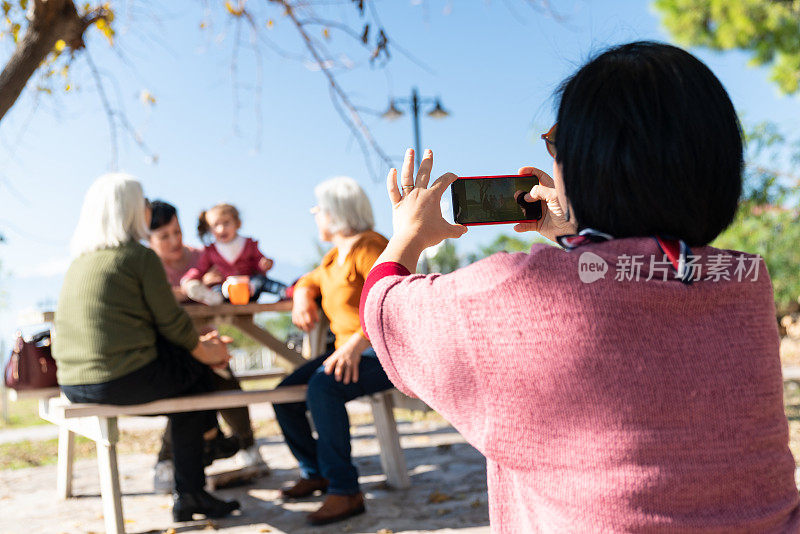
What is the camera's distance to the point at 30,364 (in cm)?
380

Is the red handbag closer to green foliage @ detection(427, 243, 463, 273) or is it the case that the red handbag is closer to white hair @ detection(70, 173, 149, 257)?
white hair @ detection(70, 173, 149, 257)

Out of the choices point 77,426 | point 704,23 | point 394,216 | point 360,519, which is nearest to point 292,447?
point 360,519

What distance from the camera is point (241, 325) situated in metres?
4.60

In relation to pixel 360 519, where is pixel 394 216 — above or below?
above

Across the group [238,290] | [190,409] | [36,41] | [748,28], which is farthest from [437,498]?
[748,28]

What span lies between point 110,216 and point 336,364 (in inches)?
47.3

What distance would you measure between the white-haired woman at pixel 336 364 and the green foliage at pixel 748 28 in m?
8.29

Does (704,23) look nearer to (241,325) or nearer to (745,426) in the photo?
(241,325)

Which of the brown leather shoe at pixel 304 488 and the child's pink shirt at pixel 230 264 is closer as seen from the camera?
the brown leather shoe at pixel 304 488

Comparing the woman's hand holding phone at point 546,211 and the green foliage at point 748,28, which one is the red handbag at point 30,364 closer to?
the woman's hand holding phone at point 546,211

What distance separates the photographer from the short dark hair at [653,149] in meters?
1.00

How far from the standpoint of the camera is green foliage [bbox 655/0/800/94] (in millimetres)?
9820

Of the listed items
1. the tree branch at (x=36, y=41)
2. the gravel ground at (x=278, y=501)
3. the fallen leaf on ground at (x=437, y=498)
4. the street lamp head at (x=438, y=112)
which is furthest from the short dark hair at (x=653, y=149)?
the street lamp head at (x=438, y=112)

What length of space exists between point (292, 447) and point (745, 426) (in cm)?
323
